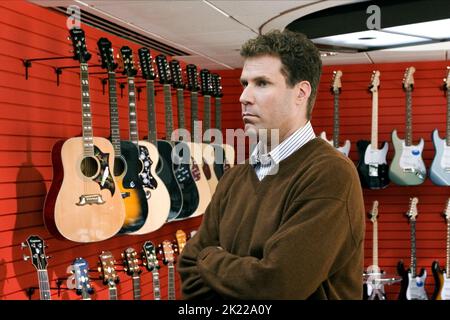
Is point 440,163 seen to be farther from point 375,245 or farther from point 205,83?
point 205,83

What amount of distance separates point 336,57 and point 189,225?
2080 millimetres

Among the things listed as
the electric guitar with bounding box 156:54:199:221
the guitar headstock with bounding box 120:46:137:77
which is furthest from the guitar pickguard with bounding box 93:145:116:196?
the electric guitar with bounding box 156:54:199:221

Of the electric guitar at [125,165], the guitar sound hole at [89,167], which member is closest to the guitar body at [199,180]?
the electric guitar at [125,165]

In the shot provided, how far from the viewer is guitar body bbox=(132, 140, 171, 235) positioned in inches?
182

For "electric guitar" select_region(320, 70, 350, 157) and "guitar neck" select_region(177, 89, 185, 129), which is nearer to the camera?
"guitar neck" select_region(177, 89, 185, 129)

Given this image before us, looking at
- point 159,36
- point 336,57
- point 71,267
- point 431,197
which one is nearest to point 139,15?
point 159,36

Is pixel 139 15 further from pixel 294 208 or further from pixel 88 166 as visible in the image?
pixel 294 208

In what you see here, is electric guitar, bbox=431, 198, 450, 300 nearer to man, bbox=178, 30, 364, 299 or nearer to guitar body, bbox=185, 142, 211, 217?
guitar body, bbox=185, 142, 211, 217

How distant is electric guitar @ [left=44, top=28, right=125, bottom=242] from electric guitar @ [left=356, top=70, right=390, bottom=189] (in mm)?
3102

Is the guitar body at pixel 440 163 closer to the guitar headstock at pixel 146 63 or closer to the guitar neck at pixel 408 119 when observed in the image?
the guitar neck at pixel 408 119

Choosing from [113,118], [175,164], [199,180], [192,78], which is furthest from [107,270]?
[192,78]

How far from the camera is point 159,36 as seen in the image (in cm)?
519

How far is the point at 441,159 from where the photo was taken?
6555mm

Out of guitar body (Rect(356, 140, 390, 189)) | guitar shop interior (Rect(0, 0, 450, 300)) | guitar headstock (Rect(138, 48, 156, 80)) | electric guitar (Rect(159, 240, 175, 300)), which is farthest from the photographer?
guitar body (Rect(356, 140, 390, 189))
